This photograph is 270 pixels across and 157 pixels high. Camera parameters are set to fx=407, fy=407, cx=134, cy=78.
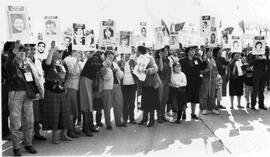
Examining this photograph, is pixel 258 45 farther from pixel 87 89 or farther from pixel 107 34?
pixel 87 89

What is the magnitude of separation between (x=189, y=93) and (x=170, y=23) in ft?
6.72

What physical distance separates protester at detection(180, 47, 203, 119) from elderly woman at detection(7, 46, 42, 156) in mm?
4470

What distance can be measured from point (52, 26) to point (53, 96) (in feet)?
4.71

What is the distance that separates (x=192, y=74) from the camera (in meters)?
10.5

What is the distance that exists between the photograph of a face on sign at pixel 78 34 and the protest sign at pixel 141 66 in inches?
57.2

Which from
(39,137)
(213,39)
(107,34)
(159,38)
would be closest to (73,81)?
(39,137)

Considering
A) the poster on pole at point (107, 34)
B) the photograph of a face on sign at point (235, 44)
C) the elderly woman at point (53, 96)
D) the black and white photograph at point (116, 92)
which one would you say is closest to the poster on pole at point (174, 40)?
the black and white photograph at point (116, 92)

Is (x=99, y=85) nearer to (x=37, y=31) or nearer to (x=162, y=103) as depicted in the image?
(x=162, y=103)

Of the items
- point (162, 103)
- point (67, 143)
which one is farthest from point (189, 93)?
point (67, 143)

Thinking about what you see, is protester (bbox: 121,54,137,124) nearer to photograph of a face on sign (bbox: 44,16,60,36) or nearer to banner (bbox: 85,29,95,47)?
banner (bbox: 85,29,95,47)

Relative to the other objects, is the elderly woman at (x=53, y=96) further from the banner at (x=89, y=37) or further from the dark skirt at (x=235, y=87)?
the dark skirt at (x=235, y=87)

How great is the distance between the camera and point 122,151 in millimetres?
7352

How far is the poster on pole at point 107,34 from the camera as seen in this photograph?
9406 millimetres

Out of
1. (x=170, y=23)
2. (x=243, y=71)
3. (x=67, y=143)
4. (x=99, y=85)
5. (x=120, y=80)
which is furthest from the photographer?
(x=243, y=71)
